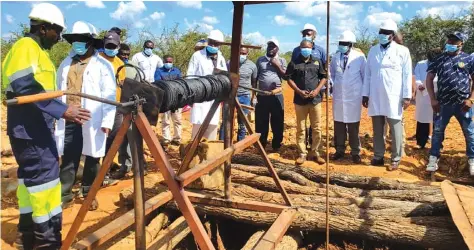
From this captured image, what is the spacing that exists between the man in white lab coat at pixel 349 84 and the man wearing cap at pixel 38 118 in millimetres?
4215

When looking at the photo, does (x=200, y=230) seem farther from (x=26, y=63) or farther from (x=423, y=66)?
(x=423, y=66)

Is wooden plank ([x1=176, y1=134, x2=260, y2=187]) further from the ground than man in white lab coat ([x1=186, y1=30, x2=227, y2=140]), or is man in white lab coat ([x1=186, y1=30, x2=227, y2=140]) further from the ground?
man in white lab coat ([x1=186, y1=30, x2=227, y2=140])

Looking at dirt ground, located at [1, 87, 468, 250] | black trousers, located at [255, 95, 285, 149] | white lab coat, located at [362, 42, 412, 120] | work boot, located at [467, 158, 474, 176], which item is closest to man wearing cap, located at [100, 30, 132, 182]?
dirt ground, located at [1, 87, 468, 250]

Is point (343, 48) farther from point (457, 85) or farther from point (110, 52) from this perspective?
point (110, 52)

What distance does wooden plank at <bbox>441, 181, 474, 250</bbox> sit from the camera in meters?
2.92

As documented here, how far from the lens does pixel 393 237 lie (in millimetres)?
3418

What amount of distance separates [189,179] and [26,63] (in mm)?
1494

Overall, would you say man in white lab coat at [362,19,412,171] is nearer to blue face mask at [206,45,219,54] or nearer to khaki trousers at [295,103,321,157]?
khaki trousers at [295,103,321,157]

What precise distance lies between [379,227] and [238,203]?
51.1 inches

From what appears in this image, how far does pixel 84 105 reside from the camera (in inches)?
181

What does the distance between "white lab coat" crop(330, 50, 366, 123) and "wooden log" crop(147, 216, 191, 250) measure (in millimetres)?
3412

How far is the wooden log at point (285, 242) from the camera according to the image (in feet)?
11.3

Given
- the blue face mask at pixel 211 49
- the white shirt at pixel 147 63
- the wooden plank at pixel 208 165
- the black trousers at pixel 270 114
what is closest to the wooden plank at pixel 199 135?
the wooden plank at pixel 208 165

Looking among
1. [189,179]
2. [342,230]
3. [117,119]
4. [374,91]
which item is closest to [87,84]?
[117,119]
